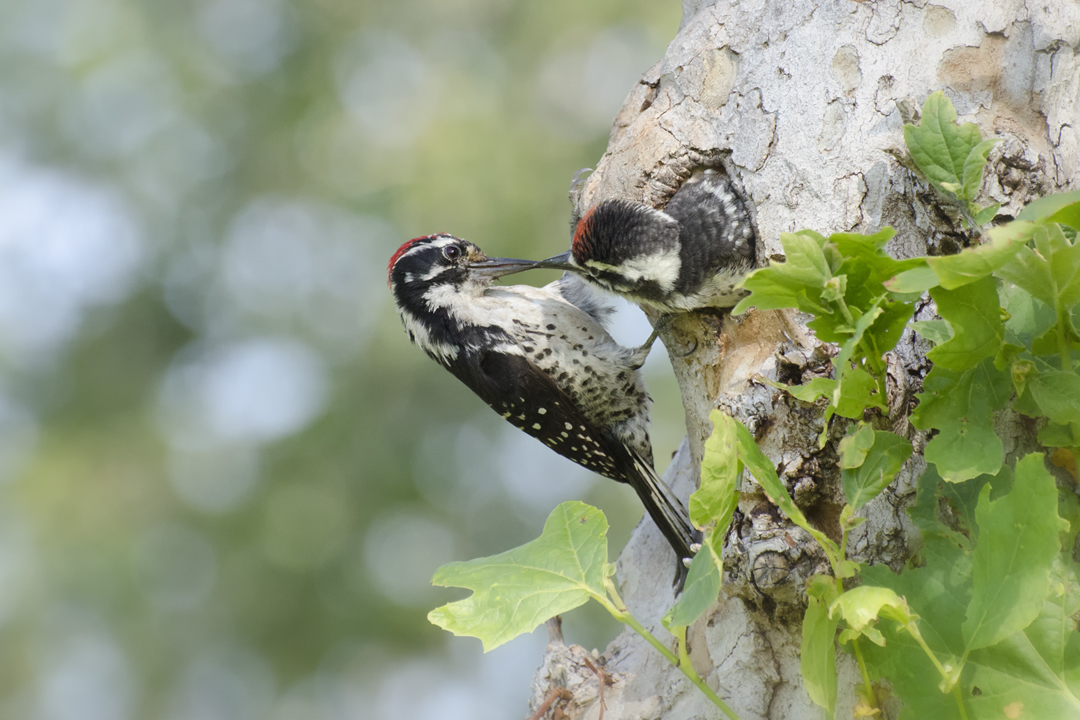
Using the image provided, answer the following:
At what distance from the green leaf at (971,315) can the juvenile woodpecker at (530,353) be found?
169 centimetres

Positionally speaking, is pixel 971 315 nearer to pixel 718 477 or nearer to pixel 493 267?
pixel 718 477

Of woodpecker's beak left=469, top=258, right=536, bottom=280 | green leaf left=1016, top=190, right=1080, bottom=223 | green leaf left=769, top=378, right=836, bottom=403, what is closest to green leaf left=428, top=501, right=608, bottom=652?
green leaf left=769, top=378, right=836, bottom=403

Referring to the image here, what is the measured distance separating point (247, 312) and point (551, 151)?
2721mm

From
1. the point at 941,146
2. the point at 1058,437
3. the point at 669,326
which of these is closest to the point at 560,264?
the point at 669,326

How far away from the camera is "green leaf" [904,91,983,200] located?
142cm

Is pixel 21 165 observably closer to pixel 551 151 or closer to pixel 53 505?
pixel 53 505

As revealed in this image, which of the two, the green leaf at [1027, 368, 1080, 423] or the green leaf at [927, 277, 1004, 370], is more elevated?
the green leaf at [927, 277, 1004, 370]

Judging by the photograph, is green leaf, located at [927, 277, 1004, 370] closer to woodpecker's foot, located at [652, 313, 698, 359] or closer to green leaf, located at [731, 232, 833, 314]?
green leaf, located at [731, 232, 833, 314]

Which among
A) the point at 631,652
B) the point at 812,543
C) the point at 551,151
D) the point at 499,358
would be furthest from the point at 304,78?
the point at 812,543

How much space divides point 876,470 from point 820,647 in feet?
0.88

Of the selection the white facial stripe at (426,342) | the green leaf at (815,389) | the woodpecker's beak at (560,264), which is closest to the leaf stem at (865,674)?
the green leaf at (815,389)

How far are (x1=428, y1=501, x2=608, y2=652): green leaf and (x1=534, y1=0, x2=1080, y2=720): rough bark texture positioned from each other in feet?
1.37

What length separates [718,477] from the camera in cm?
123

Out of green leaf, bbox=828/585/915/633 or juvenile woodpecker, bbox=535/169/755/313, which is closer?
green leaf, bbox=828/585/915/633
